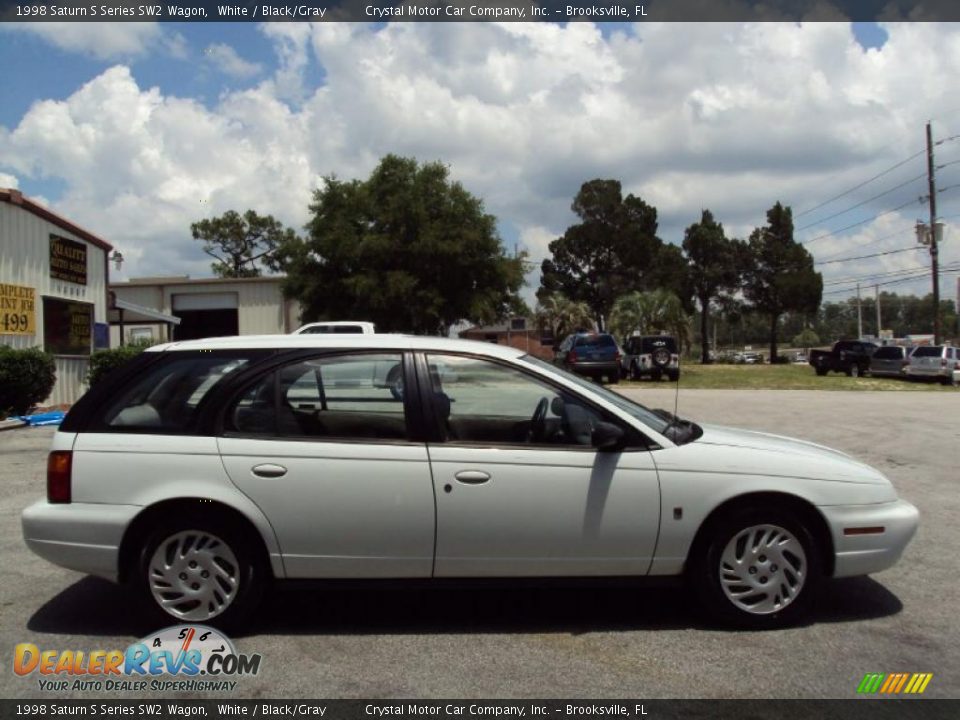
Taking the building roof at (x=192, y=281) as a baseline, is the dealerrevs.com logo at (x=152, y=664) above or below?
below

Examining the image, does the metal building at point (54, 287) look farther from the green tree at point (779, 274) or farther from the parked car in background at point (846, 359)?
the green tree at point (779, 274)

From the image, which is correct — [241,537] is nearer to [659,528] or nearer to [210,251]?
[659,528]

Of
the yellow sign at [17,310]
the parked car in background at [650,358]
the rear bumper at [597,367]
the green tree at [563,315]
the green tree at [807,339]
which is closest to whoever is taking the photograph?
the yellow sign at [17,310]

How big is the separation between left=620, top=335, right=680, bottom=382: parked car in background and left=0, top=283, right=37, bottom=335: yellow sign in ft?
67.2

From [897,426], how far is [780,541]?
11817mm

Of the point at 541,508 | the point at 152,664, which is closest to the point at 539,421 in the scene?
the point at 541,508

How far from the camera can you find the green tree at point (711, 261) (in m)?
61.4

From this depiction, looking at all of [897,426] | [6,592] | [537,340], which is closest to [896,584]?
[6,592]

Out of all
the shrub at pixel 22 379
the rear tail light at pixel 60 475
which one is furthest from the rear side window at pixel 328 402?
the shrub at pixel 22 379

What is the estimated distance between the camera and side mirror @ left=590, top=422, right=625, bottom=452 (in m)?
4.15

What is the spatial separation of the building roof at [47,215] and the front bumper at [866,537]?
17.8m

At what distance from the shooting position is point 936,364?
30.7 meters

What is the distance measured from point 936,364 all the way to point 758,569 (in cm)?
3090

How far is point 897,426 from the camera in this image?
14.5 m
